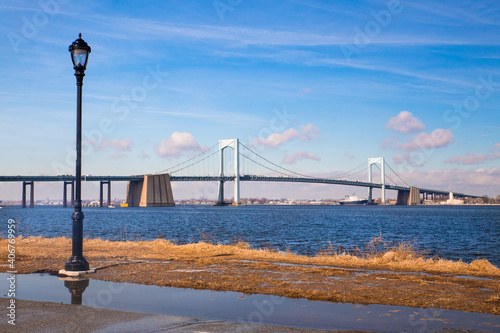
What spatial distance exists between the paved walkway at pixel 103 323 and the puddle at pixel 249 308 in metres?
0.42

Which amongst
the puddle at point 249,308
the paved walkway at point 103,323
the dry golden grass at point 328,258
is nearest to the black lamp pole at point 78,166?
the puddle at point 249,308

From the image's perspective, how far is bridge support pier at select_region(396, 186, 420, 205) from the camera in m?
148

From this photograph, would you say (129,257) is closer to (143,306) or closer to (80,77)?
Answer: (80,77)

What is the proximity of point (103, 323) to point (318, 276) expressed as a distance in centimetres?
593

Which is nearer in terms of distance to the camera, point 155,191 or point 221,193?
point 155,191

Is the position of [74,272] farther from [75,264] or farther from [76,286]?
[76,286]

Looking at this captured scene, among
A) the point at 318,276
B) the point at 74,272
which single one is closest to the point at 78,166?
the point at 74,272

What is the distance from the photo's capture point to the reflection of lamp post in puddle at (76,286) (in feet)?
27.3

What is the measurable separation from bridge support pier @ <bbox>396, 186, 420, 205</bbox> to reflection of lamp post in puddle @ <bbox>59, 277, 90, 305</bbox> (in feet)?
477

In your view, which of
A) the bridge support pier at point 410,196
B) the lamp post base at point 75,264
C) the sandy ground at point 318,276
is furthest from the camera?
the bridge support pier at point 410,196

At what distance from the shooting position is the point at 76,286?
9555 millimetres

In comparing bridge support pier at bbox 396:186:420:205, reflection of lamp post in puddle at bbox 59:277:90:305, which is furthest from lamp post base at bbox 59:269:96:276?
bridge support pier at bbox 396:186:420:205

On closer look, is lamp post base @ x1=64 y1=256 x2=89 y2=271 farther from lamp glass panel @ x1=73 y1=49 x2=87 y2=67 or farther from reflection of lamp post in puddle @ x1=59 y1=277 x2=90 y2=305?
lamp glass panel @ x1=73 y1=49 x2=87 y2=67

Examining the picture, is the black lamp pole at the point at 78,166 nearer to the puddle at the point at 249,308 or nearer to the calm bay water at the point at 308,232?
the puddle at the point at 249,308
